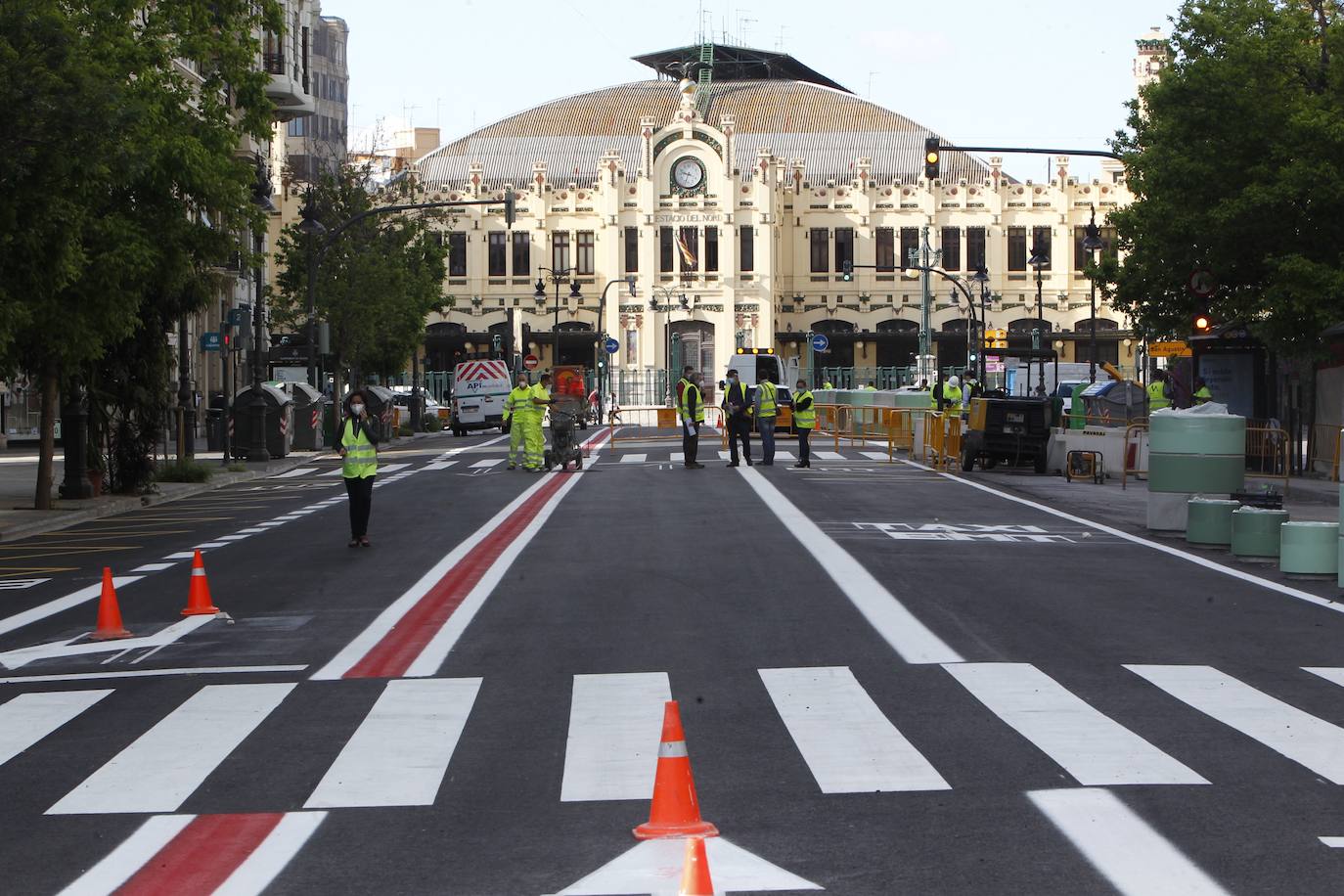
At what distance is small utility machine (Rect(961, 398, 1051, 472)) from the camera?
34.0 metres

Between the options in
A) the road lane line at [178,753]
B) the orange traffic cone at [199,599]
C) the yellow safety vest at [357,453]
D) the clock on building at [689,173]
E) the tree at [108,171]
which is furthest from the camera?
the clock on building at [689,173]

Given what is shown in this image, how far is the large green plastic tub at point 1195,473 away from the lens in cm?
2159

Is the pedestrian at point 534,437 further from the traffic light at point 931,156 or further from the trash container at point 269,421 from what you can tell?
the trash container at point 269,421

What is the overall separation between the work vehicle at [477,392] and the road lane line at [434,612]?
37.4 metres

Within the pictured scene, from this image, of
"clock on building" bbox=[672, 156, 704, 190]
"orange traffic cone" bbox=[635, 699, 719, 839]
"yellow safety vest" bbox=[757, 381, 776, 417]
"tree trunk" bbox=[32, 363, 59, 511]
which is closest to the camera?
"orange traffic cone" bbox=[635, 699, 719, 839]

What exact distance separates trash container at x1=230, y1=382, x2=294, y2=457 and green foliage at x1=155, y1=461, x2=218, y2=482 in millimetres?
6993

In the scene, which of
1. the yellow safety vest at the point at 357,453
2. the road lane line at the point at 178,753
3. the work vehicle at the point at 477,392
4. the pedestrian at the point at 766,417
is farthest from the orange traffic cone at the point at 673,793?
the work vehicle at the point at 477,392

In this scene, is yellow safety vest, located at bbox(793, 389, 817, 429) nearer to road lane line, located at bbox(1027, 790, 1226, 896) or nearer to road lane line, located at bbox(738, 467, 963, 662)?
road lane line, located at bbox(738, 467, 963, 662)

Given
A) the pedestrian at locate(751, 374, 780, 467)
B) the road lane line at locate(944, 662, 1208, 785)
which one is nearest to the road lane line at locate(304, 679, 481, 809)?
the road lane line at locate(944, 662, 1208, 785)

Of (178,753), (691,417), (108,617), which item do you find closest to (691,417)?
(691,417)

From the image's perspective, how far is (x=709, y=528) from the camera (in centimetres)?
2153

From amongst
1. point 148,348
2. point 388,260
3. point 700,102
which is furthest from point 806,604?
point 700,102

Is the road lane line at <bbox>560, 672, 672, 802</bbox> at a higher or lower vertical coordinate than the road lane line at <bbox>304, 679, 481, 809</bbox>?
higher

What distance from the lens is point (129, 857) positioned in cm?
699
